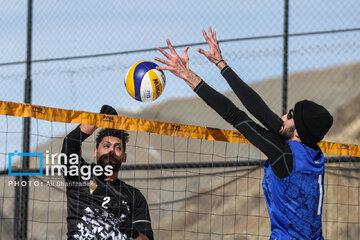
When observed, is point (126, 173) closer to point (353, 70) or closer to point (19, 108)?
point (19, 108)

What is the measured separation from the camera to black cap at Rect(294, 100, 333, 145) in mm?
3918

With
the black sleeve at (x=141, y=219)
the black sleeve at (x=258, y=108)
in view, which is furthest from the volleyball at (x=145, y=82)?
the black sleeve at (x=258, y=108)

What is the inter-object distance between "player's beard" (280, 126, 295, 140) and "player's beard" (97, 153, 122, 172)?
5.07 feet

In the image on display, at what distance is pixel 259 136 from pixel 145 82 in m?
1.33

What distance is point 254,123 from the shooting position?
407 cm

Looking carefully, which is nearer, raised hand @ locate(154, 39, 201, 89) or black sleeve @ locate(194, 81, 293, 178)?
black sleeve @ locate(194, 81, 293, 178)

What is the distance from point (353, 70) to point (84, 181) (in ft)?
50.2

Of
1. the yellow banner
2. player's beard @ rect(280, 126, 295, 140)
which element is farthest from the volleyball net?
player's beard @ rect(280, 126, 295, 140)

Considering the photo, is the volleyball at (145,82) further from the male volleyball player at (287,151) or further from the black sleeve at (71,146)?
the male volleyball player at (287,151)

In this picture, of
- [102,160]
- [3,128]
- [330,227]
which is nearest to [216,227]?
[330,227]

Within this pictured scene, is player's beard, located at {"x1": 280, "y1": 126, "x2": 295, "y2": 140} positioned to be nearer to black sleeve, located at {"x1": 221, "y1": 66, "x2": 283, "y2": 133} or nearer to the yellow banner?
black sleeve, located at {"x1": 221, "y1": 66, "x2": 283, "y2": 133}

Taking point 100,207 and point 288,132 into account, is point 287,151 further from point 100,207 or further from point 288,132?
point 100,207

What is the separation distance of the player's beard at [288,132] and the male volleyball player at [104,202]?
142 cm

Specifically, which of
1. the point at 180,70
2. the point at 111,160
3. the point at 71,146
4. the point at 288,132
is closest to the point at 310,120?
the point at 288,132
